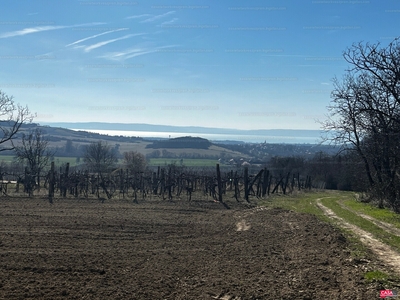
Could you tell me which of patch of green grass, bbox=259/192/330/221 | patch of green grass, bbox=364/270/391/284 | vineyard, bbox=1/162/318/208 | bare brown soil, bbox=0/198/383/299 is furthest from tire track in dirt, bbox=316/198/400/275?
vineyard, bbox=1/162/318/208

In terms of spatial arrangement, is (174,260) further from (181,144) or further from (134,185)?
(181,144)

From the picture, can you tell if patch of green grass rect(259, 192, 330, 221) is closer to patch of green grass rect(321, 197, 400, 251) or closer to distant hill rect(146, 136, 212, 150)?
patch of green grass rect(321, 197, 400, 251)

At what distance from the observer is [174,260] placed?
967cm

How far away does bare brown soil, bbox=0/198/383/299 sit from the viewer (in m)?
7.34

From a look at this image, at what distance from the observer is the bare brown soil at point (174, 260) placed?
734 centimetres

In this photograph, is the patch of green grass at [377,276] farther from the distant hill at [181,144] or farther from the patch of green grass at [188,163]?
the distant hill at [181,144]

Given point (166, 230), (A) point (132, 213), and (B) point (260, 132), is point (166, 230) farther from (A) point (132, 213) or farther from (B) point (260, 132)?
(B) point (260, 132)

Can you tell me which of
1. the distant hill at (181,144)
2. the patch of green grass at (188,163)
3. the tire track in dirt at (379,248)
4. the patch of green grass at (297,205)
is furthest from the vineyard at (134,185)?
the distant hill at (181,144)

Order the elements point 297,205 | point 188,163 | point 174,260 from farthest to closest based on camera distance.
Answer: point 188,163 → point 297,205 → point 174,260

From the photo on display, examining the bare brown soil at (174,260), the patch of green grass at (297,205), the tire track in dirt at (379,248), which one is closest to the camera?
the bare brown soil at (174,260)

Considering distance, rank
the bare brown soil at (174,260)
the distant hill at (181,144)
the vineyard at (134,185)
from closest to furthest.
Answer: the bare brown soil at (174,260) → the vineyard at (134,185) → the distant hill at (181,144)

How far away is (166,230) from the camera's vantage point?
46.0 feet

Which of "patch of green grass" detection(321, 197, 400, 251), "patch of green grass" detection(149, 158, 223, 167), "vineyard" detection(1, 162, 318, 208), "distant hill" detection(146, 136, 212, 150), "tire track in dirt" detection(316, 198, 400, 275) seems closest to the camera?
"tire track in dirt" detection(316, 198, 400, 275)

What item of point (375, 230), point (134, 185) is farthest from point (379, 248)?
point (134, 185)
